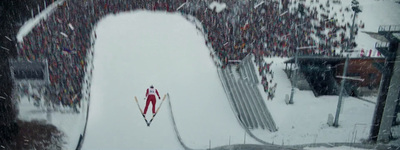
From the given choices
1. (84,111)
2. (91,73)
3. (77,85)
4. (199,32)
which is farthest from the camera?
(199,32)

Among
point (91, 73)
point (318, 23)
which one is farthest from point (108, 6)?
point (318, 23)

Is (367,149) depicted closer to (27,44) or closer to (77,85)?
(77,85)

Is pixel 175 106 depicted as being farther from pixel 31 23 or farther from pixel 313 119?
pixel 31 23

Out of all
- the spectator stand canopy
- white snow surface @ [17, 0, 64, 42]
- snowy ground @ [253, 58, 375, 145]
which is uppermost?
white snow surface @ [17, 0, 64, 42]

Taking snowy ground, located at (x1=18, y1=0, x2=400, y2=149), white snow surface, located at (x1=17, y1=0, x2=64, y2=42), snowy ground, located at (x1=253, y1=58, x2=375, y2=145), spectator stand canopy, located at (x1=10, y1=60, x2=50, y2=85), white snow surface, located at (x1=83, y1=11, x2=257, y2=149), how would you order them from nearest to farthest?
1. spectator stand canopy, located at (x1=10, y1=60, x2=50, y2=85)
2. white snow surface, located at (x1=83, y1=11, x2=257, y2=149)
3. snowy ground, located at (x1=18, y1=0, x2=400, y2=149)
4. snowy ground, located at (x1=253, y1=58, x2=375, y2=145)
5. white snow surface, located at (x1=17, y1=0, x2=64, y2=42)

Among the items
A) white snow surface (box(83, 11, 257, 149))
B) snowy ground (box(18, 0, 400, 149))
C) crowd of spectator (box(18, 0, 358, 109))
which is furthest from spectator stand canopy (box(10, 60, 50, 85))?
white snow surface (box(83, 11, 257, 149))

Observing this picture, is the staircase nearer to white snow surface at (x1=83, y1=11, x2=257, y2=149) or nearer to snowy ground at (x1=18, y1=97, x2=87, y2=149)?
white snow surface at (x1=83, y1=11, x2=257, y2=149)
